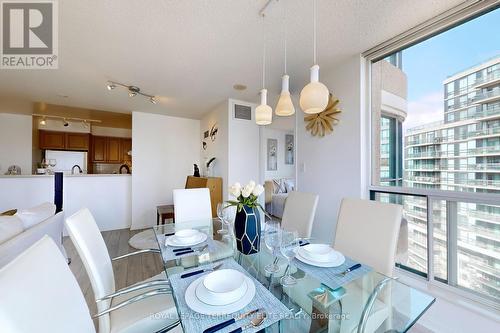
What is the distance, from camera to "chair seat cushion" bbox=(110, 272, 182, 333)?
1025 mm

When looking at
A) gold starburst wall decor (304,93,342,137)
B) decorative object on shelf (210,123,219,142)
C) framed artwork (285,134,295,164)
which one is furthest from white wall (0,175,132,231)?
gold starburst wall decor (304,93,342,137)

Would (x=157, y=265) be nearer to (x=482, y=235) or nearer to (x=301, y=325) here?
(x=301, y=325)

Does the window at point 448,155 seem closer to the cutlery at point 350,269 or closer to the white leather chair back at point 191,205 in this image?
the cutlery at point 350,269

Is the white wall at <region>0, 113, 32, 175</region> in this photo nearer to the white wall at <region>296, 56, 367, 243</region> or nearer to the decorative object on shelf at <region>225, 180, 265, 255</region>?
the decorative object on shelf at <region>225, 180, 265, 255</region>

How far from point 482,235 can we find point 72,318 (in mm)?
2505

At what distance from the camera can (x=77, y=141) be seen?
484cm

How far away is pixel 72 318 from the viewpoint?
26.7 inches

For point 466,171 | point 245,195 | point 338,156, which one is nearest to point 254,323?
point 245,195

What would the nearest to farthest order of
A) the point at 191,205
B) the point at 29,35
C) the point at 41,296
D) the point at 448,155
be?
1. the point at 41,296
2. the point at 448,155
3. the point at 29,35
4. the point at 191,205

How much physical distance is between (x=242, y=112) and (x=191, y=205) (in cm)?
202

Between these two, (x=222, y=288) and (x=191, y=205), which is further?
(x=191, y=205)

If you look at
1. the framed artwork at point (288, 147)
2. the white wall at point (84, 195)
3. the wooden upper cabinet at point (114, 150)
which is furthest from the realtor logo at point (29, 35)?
the framed artwork at point (288, 147)

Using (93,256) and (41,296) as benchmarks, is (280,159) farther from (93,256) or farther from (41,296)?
(41,296)

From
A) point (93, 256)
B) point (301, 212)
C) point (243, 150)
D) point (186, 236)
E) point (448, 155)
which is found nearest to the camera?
point (93, 256)
